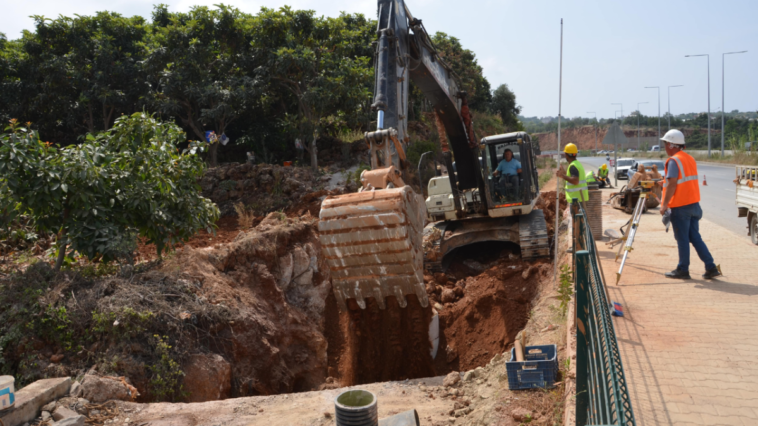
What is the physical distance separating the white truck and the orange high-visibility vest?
11.3 feet

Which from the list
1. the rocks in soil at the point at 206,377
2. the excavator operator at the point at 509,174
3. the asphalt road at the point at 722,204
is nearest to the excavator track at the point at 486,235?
the excavator operator at the point at 509,174

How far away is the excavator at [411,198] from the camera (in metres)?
5.26

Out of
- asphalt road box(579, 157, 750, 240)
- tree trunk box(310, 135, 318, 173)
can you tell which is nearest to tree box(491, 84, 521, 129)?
asphalt road box(579, 157, 750, 240)

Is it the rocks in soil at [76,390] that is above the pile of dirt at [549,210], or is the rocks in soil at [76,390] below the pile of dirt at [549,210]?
below

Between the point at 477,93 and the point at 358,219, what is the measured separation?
3755 cm

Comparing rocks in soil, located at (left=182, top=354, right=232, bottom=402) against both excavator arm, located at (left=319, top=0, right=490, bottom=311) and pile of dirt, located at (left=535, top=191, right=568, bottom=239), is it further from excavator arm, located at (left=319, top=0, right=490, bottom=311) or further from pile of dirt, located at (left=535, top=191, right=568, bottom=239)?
pile of dirt, located at (left=535, top=191, right=568, bottom=239)

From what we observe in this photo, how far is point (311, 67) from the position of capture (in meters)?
16.7

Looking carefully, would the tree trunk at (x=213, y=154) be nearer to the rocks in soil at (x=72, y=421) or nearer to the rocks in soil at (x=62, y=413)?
the rocks in soil at (x=62, y=413)

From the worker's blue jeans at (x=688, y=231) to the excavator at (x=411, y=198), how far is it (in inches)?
118

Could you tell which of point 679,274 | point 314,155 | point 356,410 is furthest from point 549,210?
point 356,410

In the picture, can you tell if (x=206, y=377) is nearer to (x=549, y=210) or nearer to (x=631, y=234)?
(x=631, y=234)

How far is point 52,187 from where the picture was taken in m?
6.31

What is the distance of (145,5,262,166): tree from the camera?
17016 mm

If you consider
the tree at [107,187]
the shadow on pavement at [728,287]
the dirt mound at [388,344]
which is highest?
the tree at [107,187]
